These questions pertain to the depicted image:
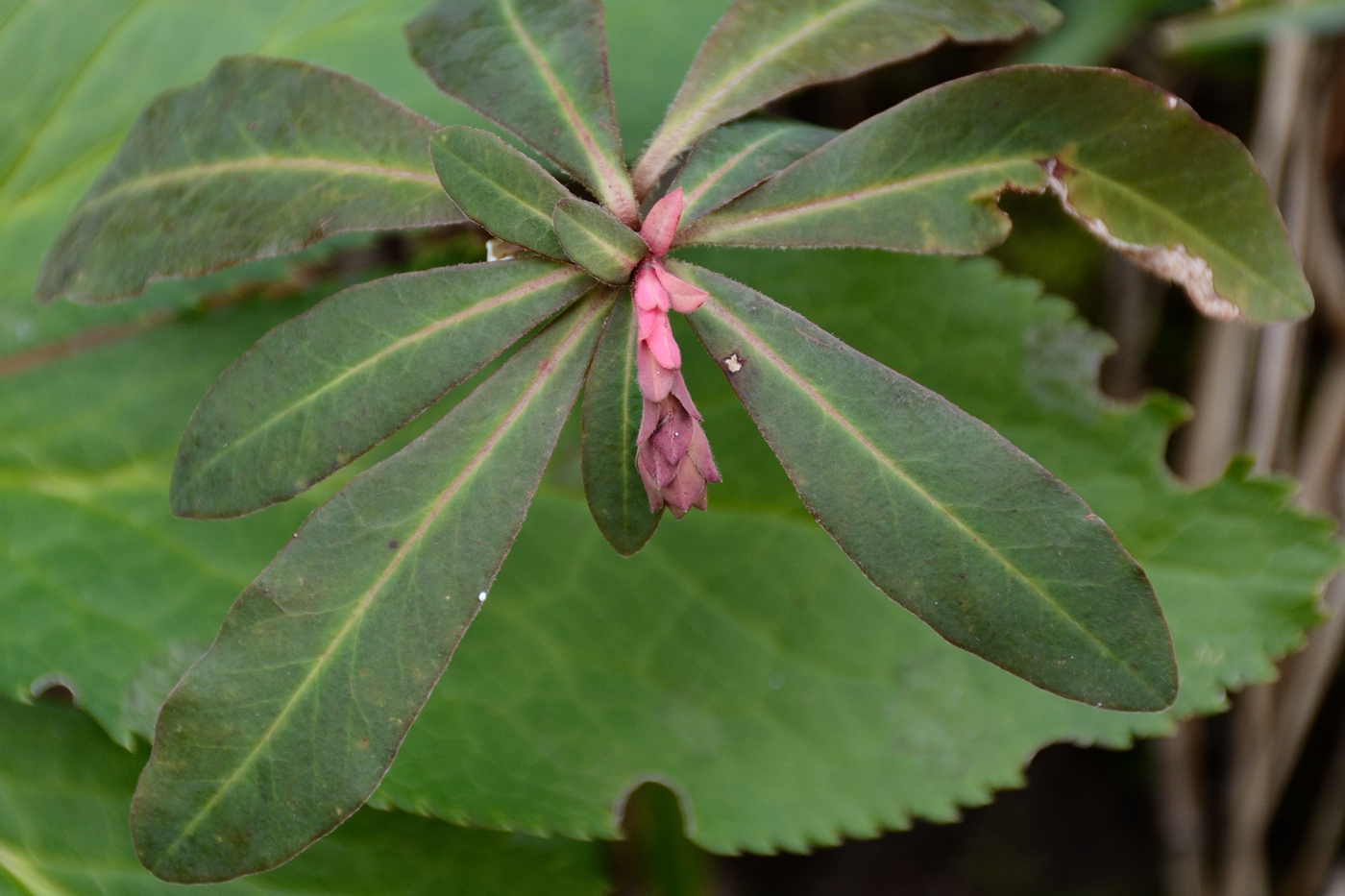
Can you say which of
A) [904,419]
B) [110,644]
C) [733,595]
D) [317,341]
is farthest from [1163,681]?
[110,644]

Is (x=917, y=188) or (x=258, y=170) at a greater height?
(x=258, y=170)

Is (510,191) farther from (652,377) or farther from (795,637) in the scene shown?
(795,637)

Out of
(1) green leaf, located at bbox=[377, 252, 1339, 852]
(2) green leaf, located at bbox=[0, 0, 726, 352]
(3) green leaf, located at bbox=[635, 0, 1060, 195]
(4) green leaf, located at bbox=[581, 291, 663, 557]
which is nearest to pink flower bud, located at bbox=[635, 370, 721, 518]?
(4) green leaf, located at bbox=[581, 291, 663, 557]

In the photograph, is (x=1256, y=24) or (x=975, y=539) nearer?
(x=975, y=539)

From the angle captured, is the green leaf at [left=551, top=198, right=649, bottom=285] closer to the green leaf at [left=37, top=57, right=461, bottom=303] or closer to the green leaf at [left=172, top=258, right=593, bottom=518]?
the green leaf at [left=172, top=258, right=593, bottom=518]

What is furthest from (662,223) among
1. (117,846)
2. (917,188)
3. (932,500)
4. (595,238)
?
(117,846)

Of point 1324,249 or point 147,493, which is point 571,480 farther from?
point 1324,249

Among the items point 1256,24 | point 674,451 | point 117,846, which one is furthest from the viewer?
point 1256,24
